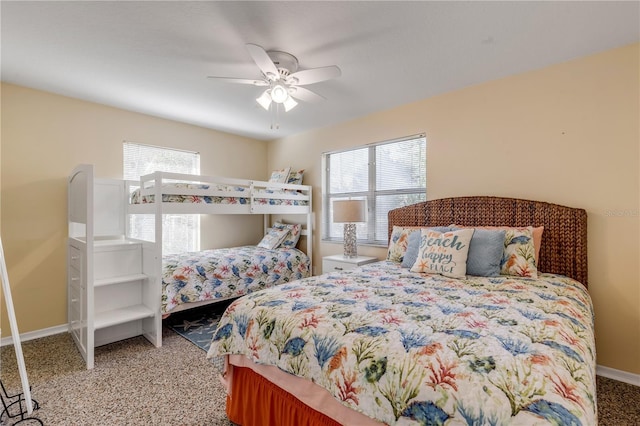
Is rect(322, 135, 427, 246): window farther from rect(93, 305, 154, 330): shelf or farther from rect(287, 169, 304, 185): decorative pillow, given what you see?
rect(93, 305, 154, 330): shelf

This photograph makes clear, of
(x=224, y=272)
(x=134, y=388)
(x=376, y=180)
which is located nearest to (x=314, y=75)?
(x=376, y=180)

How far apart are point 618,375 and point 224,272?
338 centimetres

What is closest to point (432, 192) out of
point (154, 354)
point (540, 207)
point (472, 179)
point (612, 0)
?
point (472, 179)

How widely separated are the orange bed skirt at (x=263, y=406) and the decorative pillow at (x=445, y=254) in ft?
4.38

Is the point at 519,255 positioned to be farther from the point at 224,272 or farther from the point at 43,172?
the point at 43,172

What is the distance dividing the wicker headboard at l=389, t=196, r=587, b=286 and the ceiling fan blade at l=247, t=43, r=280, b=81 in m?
1.91

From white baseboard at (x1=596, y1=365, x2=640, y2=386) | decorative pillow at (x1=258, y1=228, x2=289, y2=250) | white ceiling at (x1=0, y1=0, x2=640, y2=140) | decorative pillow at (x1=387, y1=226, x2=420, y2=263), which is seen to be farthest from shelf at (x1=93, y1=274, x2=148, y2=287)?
white baseboard at (x1=596, y1=365, x2=640, y2=386)

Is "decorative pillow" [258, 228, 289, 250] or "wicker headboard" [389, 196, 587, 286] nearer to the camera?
"wicker headboard" [389, 196, 587, 286]

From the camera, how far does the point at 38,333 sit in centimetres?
289

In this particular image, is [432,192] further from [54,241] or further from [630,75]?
[54,241]

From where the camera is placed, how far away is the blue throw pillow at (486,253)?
214 cm

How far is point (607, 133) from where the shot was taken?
86.7 inches

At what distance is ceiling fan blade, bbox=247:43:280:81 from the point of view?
5.96 ft

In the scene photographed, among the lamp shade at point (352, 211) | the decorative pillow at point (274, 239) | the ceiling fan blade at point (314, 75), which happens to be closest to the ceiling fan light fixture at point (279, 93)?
the ceiling fan blade at point (314, 75)
